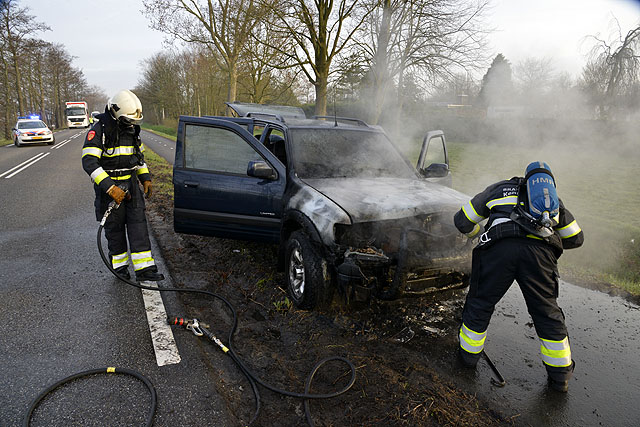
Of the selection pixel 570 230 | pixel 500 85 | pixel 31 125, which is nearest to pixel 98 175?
pixel 570 230

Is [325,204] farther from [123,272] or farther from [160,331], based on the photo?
[123,272]

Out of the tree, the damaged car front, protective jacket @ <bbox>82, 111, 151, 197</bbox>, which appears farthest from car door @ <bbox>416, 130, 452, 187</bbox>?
the tree

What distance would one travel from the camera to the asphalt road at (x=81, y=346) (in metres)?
2.40

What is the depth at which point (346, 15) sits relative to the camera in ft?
44.3

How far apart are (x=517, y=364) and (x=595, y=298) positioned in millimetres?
2011

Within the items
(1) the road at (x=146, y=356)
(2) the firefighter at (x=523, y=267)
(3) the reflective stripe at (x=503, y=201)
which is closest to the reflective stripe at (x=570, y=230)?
(2) the firefighter at (x=523, y=267)

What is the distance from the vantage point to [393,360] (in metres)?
3.03

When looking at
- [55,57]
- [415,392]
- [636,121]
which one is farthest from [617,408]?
[55,57]

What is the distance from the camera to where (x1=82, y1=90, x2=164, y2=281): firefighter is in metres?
4.08

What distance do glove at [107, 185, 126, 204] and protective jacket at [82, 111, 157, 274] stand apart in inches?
6.5

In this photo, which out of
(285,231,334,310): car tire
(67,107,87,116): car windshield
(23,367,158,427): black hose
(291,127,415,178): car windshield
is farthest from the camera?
(67,107,87,116): car windshield

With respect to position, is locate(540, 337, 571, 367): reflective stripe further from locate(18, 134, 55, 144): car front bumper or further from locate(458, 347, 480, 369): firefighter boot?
locate(18, 134, 55, 144): car front bumper

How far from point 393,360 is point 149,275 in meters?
2.74

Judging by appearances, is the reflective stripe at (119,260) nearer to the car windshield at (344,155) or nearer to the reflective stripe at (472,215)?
the car windshield at (344,155)
